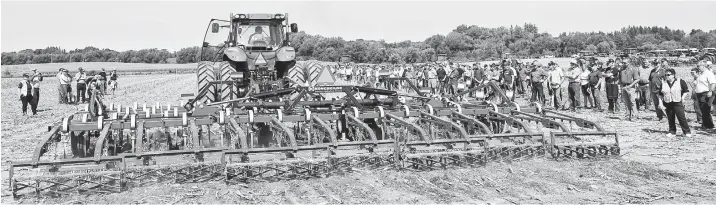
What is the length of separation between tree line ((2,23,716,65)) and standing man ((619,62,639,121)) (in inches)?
1407

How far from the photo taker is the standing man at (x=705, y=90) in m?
9.38

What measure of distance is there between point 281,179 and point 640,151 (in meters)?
5.02

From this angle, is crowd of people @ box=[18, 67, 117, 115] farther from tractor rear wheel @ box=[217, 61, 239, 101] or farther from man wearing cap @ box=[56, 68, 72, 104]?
tractor rear wheel @ box=[217, 61, 239, 101]

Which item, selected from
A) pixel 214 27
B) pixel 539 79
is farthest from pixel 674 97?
pixel 214 27

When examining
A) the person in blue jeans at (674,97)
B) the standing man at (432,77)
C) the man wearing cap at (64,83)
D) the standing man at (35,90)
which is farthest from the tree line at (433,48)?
the person in blue jeans at (674,97)

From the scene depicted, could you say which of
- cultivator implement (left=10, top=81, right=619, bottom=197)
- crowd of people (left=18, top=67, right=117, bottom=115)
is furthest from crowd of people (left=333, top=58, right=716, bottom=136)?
crowd of people (left=18, top=67, right=117, bottom=115)

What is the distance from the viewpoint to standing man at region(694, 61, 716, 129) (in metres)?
9.38

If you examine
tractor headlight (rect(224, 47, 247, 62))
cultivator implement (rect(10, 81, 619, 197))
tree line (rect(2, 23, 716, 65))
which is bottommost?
cultivator implement (rect(10, 81, 619, 197))

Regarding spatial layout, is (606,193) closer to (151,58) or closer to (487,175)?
(487,175)

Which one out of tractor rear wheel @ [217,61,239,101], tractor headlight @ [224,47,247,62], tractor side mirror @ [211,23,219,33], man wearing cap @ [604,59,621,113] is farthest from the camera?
man wearing cap @ [604,59,621,113]

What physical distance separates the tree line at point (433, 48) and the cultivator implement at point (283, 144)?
40243 mm

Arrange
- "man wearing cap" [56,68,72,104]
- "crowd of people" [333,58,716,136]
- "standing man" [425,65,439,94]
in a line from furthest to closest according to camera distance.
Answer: "standing man" [425,65,439,94], "man wearing cap" [56,68,72,104], "crowd of people" [333,58,716,136]

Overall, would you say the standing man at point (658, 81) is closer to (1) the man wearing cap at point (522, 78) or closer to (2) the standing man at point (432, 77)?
(1) the man wearing cap at point (522, 78)

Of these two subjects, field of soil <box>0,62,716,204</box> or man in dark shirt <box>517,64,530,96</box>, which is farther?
man in dark shirt <box>517,64,530,96</box>
